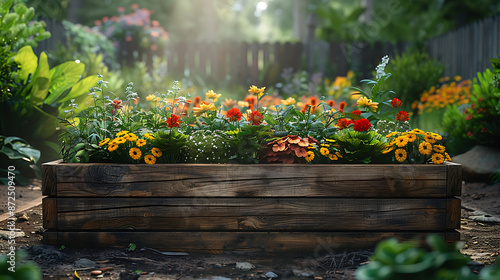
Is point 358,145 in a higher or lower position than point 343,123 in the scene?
lower

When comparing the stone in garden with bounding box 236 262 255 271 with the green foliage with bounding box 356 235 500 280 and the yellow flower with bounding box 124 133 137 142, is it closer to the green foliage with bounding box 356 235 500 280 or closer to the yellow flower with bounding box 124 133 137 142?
the yellow flower with bounding box 124 133 137 142

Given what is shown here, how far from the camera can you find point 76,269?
214cm

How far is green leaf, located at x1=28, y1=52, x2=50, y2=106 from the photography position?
13.1 feet

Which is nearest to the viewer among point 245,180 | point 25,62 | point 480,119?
point 245,180

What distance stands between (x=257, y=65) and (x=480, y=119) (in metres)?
6.45

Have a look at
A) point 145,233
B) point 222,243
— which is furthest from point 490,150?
point 145,233

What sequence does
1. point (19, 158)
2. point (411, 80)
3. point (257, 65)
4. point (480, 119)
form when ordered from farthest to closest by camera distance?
1. point (257, 65)
2. point (411, 80)
3. point (480, 119)
4. point (19, 158)

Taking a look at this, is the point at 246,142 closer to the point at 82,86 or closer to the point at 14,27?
the point at 82,86

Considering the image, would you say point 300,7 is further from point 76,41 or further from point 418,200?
point 418,200

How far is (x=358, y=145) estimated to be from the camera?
2482 millimetres

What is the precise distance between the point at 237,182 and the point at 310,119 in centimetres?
73

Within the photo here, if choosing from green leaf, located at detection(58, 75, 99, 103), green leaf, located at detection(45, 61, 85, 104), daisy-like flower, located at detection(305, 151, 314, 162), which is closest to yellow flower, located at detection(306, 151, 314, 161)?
daisy-like flower, located at detection(305, 151, 314, 162)

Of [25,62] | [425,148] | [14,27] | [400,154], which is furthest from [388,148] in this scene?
[14,27]

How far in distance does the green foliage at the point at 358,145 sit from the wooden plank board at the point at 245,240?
45 cm
